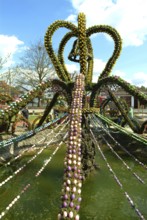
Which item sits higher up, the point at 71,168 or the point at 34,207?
Result: the point at 71,168

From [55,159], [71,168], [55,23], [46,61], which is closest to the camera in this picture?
[71,168]

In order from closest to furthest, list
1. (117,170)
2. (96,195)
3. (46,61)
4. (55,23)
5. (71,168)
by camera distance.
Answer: (71,168)
(96,195)
(55,23)
(117,170)
(46,61)

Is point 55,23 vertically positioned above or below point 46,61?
below

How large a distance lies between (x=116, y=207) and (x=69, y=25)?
222 inches

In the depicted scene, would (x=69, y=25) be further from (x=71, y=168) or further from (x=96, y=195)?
(x=71, y=168)

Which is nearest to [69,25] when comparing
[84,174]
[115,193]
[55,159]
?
[84,174]

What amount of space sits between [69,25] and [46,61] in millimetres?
35469

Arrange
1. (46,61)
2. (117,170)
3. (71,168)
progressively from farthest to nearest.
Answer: (46,61), (117,170), (71,168)

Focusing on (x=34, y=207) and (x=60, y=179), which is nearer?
(x=34, y=207)

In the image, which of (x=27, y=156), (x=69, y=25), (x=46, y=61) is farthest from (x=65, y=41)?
(x=46, y=61)

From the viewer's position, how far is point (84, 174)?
372 inches

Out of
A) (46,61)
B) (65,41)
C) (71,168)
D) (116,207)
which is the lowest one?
(116,207)

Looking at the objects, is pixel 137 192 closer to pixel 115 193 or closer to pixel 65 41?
pixel 115 193

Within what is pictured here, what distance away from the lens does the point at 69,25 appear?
31.3 ft
